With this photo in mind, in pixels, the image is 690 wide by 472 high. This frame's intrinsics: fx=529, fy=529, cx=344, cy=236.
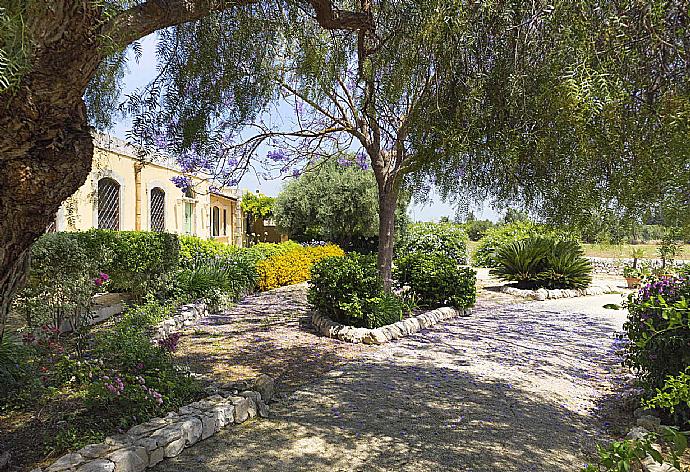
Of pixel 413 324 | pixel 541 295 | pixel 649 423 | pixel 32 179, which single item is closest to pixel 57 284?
pixel 413 324

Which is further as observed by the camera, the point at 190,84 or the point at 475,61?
the point at 190,84

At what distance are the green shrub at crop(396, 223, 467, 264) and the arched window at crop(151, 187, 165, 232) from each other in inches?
293

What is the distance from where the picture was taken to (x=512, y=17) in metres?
3.57

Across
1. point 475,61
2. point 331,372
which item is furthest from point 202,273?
point 475,61

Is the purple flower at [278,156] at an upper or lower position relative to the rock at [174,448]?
upper

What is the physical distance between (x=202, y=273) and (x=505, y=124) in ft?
24.2

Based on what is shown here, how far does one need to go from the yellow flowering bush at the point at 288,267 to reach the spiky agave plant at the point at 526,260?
4.23 m

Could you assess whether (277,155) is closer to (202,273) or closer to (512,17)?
(202,273)

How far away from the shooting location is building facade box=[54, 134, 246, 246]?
11.7 metres

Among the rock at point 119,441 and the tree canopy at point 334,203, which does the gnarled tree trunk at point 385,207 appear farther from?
the tree canopy at point 334,203

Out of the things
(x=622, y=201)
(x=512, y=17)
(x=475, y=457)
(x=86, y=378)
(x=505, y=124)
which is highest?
(x=512, y=17)

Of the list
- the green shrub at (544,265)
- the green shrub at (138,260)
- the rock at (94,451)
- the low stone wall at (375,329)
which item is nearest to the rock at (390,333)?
the low stone wall at (375,329)

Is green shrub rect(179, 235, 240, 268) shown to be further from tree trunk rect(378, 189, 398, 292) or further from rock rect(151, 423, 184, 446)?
rock rect(151, 423, 184, 446)

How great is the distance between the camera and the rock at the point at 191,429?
3617mm
